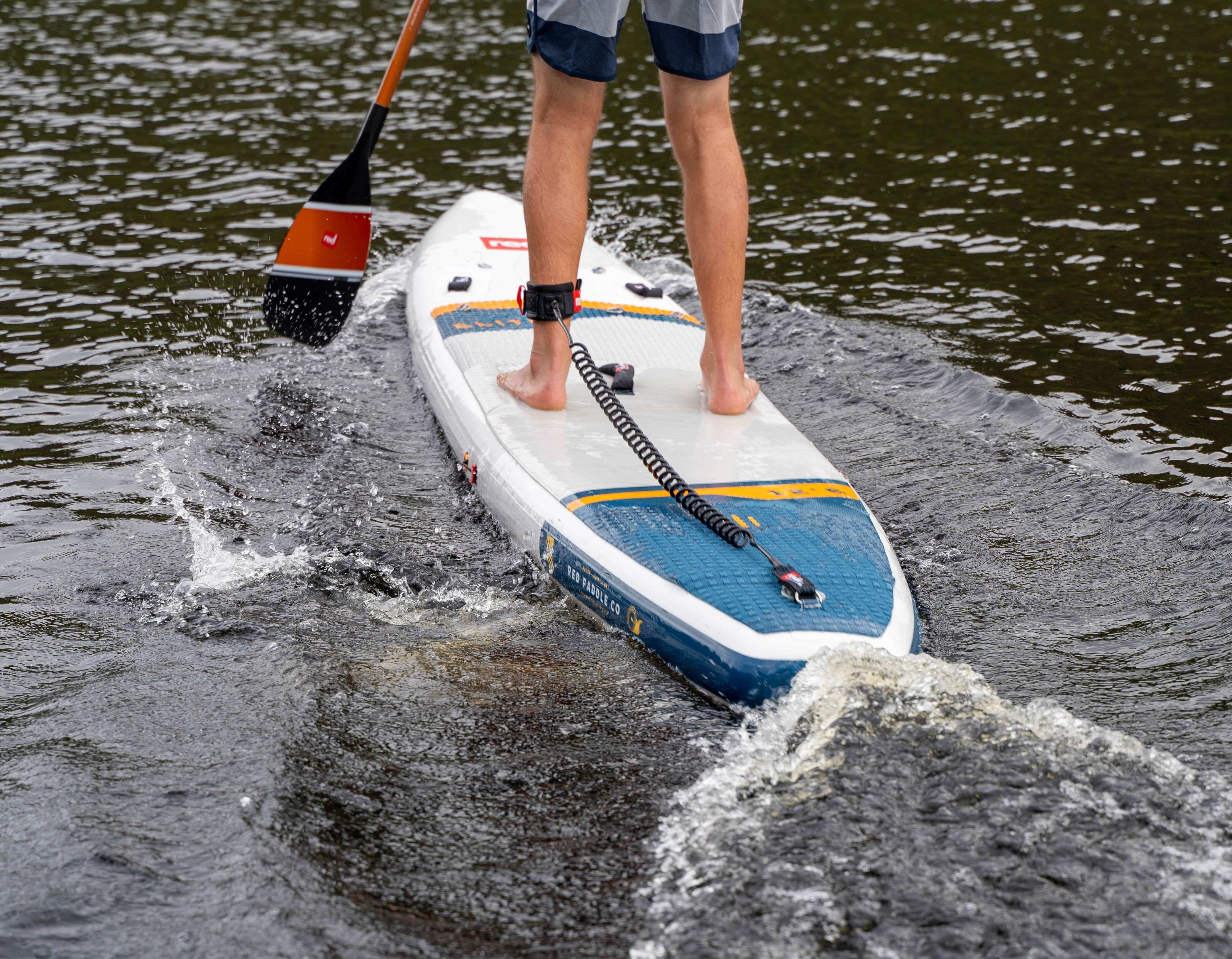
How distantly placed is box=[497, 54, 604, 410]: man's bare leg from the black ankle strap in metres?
0.02

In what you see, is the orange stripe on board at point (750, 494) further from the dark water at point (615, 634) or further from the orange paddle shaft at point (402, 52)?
the orange paddle shaft at point (402, 52)

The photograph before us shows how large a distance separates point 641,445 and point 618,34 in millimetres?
1169

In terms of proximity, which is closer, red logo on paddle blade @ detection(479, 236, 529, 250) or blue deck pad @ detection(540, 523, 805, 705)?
blue deck pad @ detection(540, 523, 805, 705)

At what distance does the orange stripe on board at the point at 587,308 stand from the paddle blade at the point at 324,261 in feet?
1.19

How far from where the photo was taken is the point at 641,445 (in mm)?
3234

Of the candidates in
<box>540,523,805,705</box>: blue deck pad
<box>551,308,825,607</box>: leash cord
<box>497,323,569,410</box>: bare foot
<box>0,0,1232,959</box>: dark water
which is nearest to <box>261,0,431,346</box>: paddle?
<box>0,0,1232,959</box>: dark water

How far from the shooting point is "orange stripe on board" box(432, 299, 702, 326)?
15.0 ft

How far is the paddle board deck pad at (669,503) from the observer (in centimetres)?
262

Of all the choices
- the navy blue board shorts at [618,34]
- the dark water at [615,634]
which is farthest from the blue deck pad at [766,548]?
the navy blue board shorts at [618,34]

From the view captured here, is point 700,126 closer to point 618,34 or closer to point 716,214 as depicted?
point 716,214

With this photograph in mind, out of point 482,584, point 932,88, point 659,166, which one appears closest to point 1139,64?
point 932,88

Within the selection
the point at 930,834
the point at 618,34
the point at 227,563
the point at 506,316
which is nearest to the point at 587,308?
the point at 506,316

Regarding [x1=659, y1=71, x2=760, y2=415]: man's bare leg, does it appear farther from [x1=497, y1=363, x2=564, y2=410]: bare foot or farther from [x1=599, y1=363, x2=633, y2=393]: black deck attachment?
[x1=497, y1=363, x2=564, y2=410]: bare foot

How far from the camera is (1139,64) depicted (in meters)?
8.89
